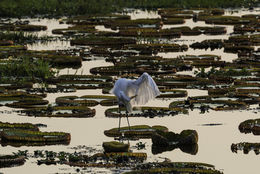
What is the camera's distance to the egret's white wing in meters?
12.8

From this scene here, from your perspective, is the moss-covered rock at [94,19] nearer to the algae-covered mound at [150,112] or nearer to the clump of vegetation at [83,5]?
the clump of vegetation at [83,5]

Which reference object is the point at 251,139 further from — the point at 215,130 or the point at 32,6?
the point at 32,6

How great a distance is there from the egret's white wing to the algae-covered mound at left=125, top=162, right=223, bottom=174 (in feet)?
6.07

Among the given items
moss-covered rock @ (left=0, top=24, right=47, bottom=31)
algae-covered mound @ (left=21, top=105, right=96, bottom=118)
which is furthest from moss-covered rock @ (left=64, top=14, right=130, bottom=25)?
algae-covered mound @ (left=21, top=105, right=96, bottom=118)

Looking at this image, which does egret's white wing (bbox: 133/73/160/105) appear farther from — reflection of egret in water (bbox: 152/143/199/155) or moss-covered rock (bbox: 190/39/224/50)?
moss-covered rock (bbox: 190/39/224/50)

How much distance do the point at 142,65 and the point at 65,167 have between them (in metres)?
9.21

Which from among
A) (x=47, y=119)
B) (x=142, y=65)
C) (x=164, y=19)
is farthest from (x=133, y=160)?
(x=164, y=19)

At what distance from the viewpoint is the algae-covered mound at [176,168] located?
10641mm

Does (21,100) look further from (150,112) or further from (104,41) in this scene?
(104,41)

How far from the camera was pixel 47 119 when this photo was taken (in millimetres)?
14461

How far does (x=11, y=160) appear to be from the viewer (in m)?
11.2

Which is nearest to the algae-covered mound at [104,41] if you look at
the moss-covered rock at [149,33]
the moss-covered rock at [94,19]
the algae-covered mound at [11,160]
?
the moss-covered rock at [149,33]

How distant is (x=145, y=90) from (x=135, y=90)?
165 millimetres

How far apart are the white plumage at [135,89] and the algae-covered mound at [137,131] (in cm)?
41
